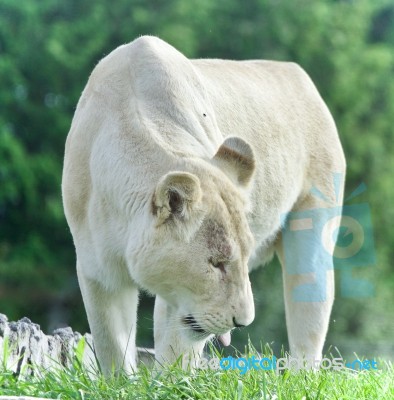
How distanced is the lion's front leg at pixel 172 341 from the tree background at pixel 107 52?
29.2 feet

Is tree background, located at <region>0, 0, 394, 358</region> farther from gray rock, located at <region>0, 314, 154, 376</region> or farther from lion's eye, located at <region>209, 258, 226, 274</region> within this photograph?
lion's eye, located at <region>209, 258, 226, 274</region>

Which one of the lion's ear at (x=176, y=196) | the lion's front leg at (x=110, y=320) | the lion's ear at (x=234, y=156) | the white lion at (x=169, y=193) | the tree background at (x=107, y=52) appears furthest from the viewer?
the tree background at (x=107, y=52)

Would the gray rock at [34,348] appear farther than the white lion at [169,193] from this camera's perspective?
Yes

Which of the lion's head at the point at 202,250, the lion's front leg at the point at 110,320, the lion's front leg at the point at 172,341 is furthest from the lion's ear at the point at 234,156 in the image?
the lion's front leg at the point at 110,320

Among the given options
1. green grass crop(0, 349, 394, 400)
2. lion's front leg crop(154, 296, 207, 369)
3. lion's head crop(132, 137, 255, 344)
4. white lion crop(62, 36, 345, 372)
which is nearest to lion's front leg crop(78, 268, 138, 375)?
white lion crop(62, 36, 345, 372)

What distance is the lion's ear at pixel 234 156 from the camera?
13.6 feet

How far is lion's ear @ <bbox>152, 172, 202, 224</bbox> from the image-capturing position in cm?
377

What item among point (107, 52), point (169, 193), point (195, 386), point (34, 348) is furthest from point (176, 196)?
point (107, 52)

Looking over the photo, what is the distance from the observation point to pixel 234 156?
4176 mm

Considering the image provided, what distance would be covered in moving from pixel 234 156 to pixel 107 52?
12195 millimetres

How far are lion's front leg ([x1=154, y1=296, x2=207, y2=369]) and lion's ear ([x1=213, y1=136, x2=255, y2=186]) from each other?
616mm

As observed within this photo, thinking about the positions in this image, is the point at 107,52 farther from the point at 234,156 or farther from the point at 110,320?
the point at 234,156

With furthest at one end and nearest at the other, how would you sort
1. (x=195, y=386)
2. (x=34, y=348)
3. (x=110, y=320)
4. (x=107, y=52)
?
(x=107, y=52), (x=34, y=348), (x=110, y=320), (x=195, y=386)

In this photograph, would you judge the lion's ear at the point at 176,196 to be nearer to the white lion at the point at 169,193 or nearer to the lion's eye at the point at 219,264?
the white lion at the point at 169,193
